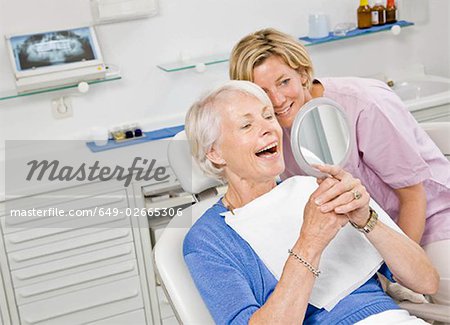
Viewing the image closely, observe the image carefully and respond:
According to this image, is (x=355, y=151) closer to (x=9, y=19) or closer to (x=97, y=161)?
(x=97, y=161)

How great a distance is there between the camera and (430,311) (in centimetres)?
167

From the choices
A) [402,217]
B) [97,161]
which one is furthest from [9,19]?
[402,217]

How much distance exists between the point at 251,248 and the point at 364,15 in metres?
2.09

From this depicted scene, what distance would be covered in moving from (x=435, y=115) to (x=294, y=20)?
0.86m

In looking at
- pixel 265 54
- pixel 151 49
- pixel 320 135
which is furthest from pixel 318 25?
pixel 320 135

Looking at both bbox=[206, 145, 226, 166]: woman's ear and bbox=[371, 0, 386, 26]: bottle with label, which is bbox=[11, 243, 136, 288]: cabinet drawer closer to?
bbox=[206, 145, 226, 166]: woman's ear

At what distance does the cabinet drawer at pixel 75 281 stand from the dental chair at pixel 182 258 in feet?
3.48

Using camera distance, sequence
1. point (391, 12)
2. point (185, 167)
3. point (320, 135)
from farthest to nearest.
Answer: point (391, 12) → point (185, 167) → point (320, 135)

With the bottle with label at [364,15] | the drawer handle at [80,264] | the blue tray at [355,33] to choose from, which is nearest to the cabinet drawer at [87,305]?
the drawer handle at [80,264]

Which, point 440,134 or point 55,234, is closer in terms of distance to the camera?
point 440,134

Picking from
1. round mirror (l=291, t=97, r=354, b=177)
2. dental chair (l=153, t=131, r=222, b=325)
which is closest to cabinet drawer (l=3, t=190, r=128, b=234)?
dental chair (l=153, t=131, r=222, b=325)

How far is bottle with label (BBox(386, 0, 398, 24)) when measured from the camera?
11.3 feet

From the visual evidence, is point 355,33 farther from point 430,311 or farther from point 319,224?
point 319,224

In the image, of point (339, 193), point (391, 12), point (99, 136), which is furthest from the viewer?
point (391, 12)
